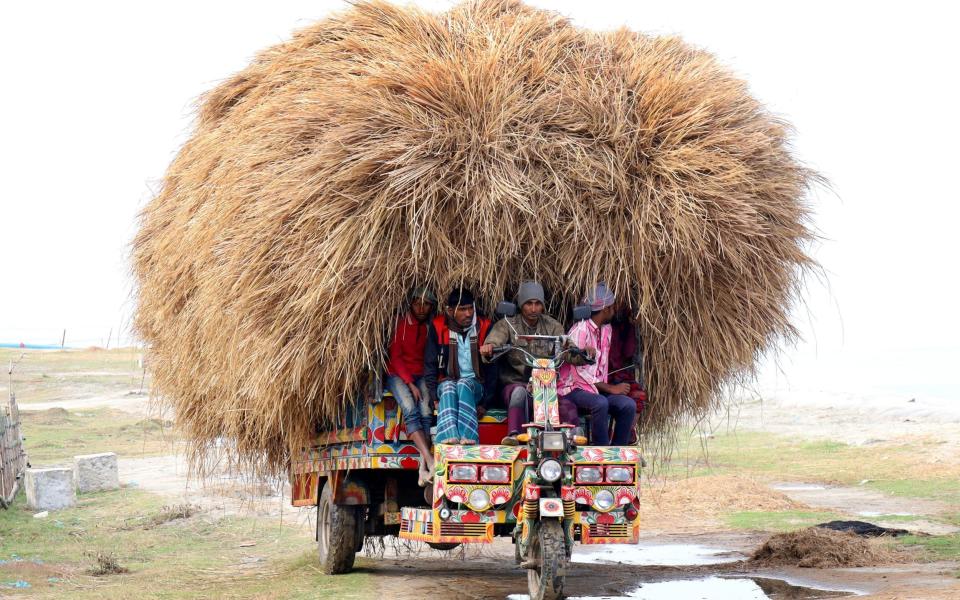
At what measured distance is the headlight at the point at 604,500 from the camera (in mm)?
6919

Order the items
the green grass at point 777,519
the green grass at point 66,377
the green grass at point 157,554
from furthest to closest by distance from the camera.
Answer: the green grass at point 66,377 < the green grass at point 777,519 < the green grass at point 157,554

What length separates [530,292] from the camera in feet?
23.3

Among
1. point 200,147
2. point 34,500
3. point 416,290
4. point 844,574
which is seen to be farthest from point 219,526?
point 844,574

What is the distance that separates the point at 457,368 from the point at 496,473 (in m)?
0.81

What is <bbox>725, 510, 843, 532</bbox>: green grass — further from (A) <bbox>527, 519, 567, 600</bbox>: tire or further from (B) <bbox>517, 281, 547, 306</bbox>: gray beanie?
(A) <bbox>527, 519, 567, 600</bbox>: tire

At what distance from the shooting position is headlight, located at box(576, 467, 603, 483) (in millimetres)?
6922

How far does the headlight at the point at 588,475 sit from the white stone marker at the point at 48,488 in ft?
30.8

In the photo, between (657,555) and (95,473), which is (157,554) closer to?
(657,555)

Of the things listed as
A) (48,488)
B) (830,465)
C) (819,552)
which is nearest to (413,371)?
(819,552)

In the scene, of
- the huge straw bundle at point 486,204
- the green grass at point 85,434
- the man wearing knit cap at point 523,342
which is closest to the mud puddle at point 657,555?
the huge straw bundle at point 486,204

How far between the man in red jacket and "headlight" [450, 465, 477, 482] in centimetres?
53

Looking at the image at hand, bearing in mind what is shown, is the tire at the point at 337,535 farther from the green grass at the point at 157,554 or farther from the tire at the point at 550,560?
the tire at the point at 550,560

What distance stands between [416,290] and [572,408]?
1.25 m

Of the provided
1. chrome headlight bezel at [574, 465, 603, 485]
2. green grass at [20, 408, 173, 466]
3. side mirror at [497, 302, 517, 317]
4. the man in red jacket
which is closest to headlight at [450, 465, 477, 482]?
the man in red jacket
